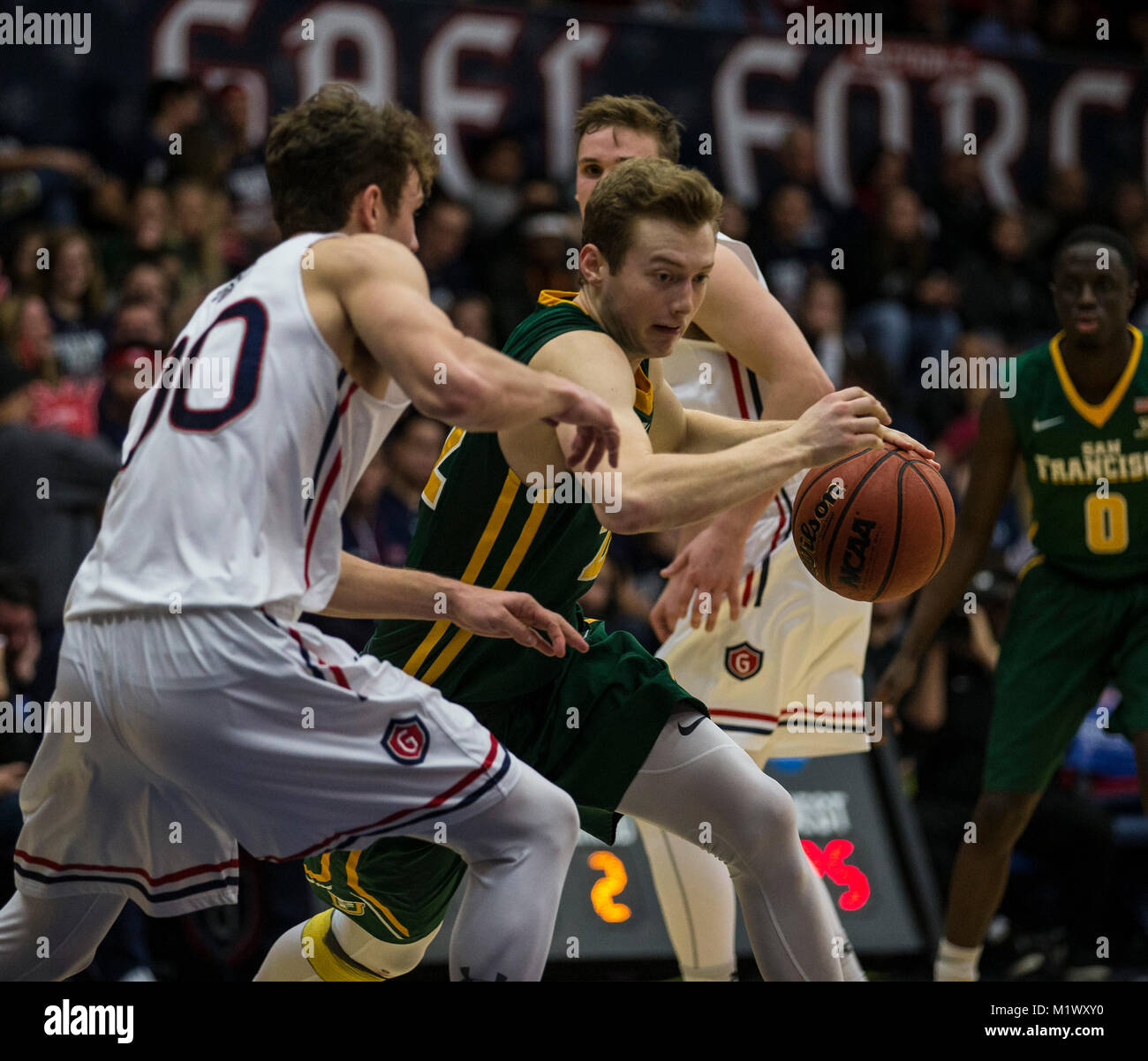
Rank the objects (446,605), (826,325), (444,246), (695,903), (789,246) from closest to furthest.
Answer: (446,605) → (695,903) → (444,246) → (826,325) → (789,246)

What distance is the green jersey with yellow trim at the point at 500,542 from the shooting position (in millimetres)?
3773

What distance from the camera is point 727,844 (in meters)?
3.86

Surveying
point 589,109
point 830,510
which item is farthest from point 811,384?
point 589,109

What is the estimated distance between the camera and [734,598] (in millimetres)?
4691

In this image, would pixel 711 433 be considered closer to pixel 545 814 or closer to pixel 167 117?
pixel 545 814

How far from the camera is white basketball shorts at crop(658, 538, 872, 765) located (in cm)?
495

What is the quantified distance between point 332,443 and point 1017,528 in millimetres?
7217

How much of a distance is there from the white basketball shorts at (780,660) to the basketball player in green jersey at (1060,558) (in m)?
0.45

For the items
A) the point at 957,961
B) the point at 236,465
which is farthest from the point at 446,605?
A: the point at 957,961

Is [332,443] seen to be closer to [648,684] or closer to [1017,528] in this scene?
[648,684]

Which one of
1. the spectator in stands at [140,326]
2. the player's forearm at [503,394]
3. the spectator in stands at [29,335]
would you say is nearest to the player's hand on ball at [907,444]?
the player's forearm at [503,394]

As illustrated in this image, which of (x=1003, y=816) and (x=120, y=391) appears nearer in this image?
(x=1003, y=816)

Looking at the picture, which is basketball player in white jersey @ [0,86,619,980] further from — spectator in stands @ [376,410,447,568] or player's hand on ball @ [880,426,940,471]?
spectator in stands @ [376,410,447,568]

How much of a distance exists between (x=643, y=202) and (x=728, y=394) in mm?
1422
